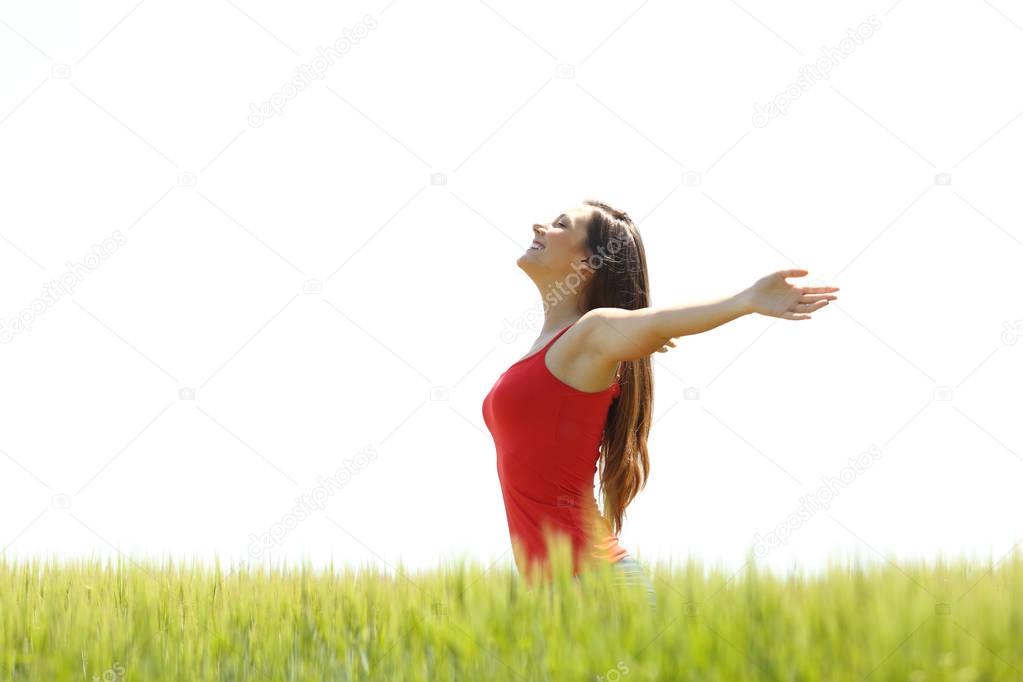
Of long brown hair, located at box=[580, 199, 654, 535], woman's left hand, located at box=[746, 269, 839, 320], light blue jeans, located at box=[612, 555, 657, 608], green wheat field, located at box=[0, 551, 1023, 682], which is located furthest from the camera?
long brown hair, located at box=[580, 199, 654, 535]

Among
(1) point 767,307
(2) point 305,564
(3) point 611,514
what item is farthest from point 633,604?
(3) point 611,514

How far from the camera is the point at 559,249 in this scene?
3844 millimetres

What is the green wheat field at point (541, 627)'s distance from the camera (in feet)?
6.92

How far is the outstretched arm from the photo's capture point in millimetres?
2832

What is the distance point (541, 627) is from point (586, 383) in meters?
1.20

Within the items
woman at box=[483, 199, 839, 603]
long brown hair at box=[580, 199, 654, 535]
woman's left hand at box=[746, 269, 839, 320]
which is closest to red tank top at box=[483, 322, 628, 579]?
woman at box=[483, 199, 839, 603]

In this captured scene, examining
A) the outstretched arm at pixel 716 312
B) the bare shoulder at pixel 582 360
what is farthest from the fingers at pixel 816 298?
the bare shoulder at pixel 582 360

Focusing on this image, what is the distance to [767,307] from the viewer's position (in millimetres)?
2832

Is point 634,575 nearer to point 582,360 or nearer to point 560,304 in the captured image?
point 582,360

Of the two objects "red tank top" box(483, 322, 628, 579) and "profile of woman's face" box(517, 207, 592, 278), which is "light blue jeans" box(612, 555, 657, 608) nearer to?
"red tank top" box(483, 322, 628, 579)

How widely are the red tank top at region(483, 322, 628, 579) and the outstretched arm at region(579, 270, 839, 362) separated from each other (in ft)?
1.12

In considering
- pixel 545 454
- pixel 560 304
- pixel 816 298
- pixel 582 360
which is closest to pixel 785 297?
pixel 816 298

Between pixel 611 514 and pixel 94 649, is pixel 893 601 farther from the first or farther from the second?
pixel 94 649

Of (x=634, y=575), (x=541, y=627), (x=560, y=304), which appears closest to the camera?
(x=541, y=627)
